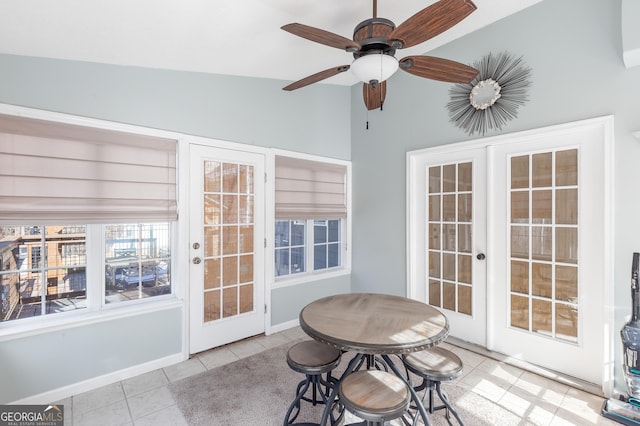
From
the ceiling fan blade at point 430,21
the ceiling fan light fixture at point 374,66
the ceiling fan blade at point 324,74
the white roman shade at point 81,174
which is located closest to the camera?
the ceiling fan blade at point 430,21

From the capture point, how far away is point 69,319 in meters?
2.30

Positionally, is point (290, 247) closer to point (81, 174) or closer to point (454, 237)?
point (454, 237)

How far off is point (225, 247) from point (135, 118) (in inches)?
55.7

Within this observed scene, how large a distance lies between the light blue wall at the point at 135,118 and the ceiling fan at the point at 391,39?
152 cm

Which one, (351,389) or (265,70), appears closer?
(351,389)

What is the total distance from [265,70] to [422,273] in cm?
281

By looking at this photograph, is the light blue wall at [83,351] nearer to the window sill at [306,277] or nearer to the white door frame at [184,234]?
the white door frame at [184,234]

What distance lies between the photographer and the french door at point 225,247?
9.59 ft

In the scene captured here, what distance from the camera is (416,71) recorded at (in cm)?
199

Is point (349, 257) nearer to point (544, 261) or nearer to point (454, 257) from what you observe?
point (454, 257)

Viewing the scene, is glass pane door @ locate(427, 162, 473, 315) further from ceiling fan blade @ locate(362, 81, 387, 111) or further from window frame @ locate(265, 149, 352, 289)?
ceiling fan blade @ locate(362, 81, 387, 111)

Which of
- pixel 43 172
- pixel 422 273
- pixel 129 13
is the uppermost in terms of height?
pixel 129 13

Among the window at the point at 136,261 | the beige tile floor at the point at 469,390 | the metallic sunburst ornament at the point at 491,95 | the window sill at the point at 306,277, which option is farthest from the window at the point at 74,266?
the metallic sunburst ornament at the point at 491,95

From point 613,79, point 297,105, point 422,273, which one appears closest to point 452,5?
point 613,79
